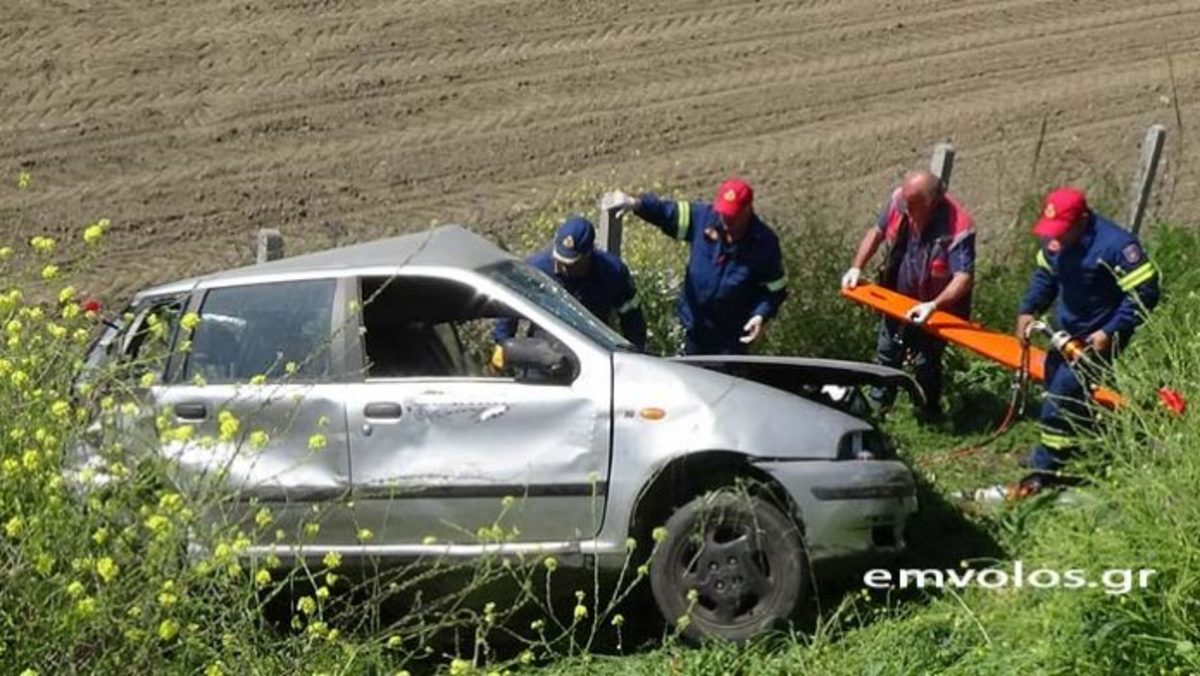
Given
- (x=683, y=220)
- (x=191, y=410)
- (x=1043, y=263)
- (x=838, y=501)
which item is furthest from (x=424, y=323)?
(x=1043, y=263)

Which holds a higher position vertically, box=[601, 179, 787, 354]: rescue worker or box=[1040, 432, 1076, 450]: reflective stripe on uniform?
box=[601, 179, 787, 354]: rescue worker

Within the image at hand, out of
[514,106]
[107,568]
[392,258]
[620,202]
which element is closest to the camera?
[107,568]

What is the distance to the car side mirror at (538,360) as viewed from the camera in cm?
726

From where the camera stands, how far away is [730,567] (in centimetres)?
721

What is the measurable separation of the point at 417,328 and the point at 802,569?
2.02m

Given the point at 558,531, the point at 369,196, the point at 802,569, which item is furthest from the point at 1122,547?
the point at 369,196

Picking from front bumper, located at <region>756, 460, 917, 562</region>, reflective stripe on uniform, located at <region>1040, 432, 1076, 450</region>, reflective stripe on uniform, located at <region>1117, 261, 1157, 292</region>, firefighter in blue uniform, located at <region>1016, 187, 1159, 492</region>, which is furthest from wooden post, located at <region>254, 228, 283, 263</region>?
reflective stripe on uniform, located at <region>1117, 261, 1157, 292</region>

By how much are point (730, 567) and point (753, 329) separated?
224 cm

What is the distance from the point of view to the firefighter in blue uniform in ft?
27.5

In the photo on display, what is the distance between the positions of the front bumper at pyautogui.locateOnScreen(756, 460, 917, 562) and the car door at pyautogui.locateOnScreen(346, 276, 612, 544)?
776 millimetres

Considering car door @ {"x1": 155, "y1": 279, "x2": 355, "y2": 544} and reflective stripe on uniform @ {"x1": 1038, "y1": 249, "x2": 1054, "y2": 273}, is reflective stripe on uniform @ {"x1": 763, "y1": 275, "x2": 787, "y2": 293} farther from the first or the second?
car door @ {"x1": 155, "y1": 279, "x2": 355, "y2": 544}

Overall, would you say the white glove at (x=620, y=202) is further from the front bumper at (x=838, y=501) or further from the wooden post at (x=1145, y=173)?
the wooden post at (x=1145, y=173)

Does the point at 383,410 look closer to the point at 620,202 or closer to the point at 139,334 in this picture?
the point at 139,334

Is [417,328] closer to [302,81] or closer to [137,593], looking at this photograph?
[137,593]
